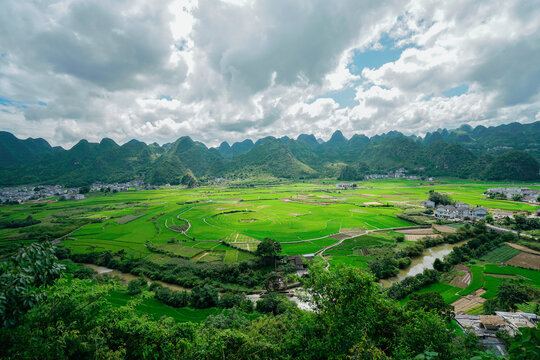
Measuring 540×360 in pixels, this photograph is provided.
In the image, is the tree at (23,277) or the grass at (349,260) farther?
the grass at (349,260)

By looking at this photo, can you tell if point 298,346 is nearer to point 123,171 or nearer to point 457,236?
point 457,236

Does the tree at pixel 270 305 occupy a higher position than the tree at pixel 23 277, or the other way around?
the tree at pixel 23 277

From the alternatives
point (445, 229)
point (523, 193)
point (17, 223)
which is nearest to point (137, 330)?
point (445, 229)

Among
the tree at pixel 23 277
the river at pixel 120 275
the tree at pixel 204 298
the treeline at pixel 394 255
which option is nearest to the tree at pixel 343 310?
the tree at pixel 23 277

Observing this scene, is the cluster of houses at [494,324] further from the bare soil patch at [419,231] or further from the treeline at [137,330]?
the bare soil patch at [419,231]

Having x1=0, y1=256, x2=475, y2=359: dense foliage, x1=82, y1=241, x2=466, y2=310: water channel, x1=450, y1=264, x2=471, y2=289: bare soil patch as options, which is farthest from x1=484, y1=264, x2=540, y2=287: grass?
x1=0, y1=256, x2=475, y2=359: dense foliage

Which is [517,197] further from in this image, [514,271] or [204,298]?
[204,298]
